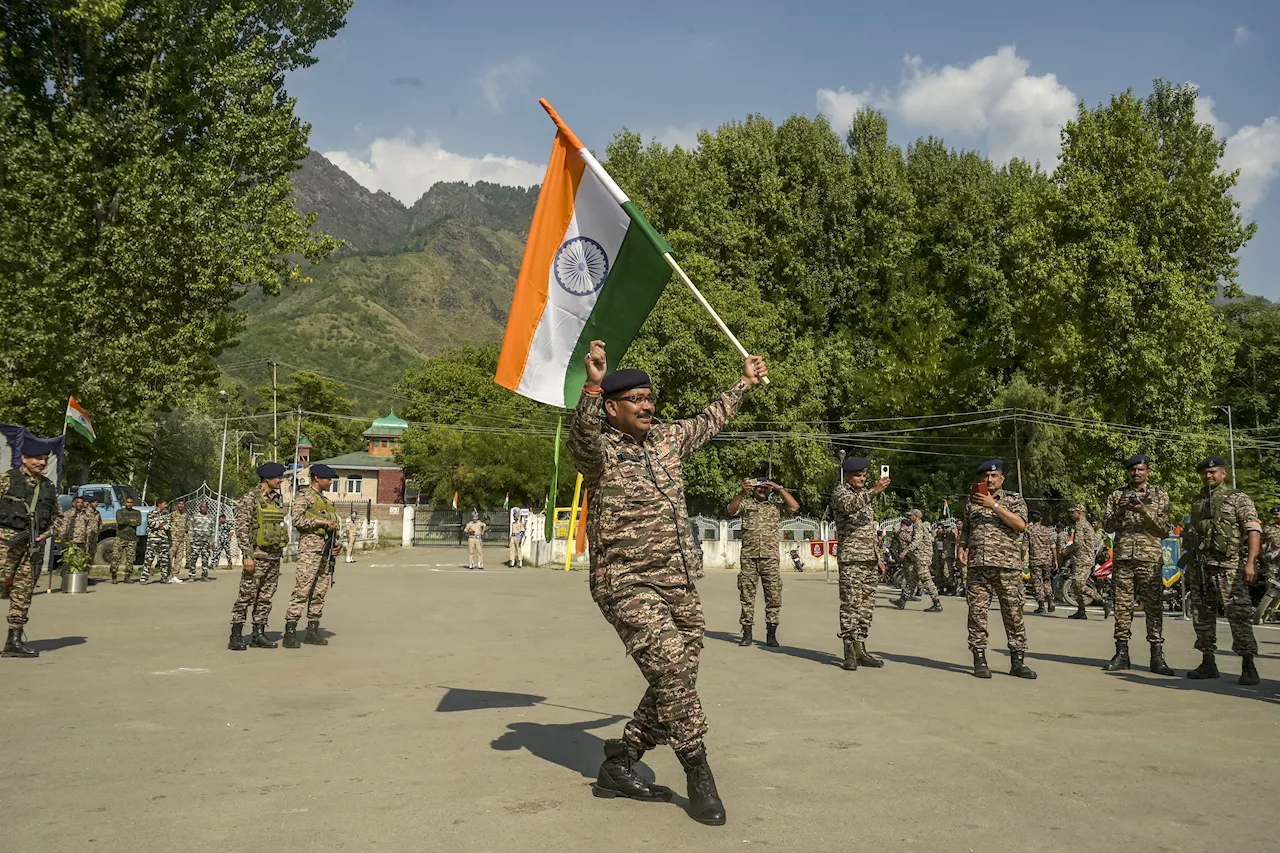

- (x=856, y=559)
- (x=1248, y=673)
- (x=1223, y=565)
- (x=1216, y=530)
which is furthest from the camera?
(x=856, y=559)

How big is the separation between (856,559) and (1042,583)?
1143 centimetres

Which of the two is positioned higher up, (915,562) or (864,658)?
(915,562)

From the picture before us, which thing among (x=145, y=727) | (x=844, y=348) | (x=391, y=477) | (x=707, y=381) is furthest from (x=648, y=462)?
(x=391, y=477)

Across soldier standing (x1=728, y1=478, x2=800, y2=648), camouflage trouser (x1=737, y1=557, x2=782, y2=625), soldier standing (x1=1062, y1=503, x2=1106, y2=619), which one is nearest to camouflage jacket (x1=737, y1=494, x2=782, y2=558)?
soldier standing (x1=728, y1=478, x2=800, y2=648)

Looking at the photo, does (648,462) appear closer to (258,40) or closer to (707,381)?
(258,40)

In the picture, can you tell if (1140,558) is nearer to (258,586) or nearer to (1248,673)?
(1248,673)

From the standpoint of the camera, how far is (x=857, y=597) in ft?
36.7

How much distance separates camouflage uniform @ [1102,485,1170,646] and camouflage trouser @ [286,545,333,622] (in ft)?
28.2

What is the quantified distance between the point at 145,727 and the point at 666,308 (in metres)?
34.6

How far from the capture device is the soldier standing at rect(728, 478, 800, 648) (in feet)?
43.4

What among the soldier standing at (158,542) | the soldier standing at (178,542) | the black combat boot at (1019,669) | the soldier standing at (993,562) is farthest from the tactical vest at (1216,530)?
the soldier standing at (158,542)

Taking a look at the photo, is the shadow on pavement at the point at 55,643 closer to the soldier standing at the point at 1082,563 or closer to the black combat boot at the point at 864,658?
the black combat boot at the point at 864,658

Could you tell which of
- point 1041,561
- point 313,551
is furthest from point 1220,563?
point 1041,561

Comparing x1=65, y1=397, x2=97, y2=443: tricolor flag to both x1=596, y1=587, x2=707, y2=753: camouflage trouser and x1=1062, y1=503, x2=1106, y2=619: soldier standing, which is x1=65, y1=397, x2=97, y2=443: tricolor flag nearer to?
x1=1062, y1=503, x2=1106, y2=619: soldier standing
